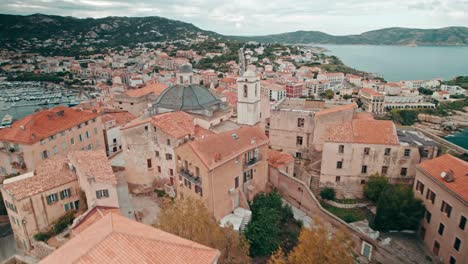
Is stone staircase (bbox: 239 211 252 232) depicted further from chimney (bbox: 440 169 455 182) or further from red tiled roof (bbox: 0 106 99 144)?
red tiled roof (bbox: 0 106 99 144)

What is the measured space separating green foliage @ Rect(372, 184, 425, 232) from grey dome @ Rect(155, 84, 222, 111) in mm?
20233

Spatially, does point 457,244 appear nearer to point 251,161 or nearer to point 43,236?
point 251,161

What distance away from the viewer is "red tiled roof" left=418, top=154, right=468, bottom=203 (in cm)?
2193

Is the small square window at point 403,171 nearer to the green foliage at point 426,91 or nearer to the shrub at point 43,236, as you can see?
the shrub at point 43,236

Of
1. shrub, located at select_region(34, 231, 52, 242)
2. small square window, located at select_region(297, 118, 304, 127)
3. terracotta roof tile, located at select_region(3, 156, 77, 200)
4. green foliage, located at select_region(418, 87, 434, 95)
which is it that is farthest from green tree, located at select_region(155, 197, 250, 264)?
green foliage, located at select_region(418, 87, 434, 95)

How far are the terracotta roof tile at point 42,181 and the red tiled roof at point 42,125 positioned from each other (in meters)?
8.61

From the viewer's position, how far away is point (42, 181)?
24.5 meters

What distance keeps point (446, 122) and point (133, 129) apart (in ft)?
321

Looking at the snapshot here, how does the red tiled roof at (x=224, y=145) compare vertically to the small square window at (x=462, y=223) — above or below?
above

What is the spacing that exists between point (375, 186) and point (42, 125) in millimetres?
36225

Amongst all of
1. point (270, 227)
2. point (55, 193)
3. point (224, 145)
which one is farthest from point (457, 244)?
point (55, 193)

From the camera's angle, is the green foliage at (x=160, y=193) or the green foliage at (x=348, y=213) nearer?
the green foliage at (x=348, y=213)

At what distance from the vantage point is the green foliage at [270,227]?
24.0m

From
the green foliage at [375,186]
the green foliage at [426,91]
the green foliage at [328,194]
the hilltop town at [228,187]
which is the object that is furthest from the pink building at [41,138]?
the green foliage at [426,91]
